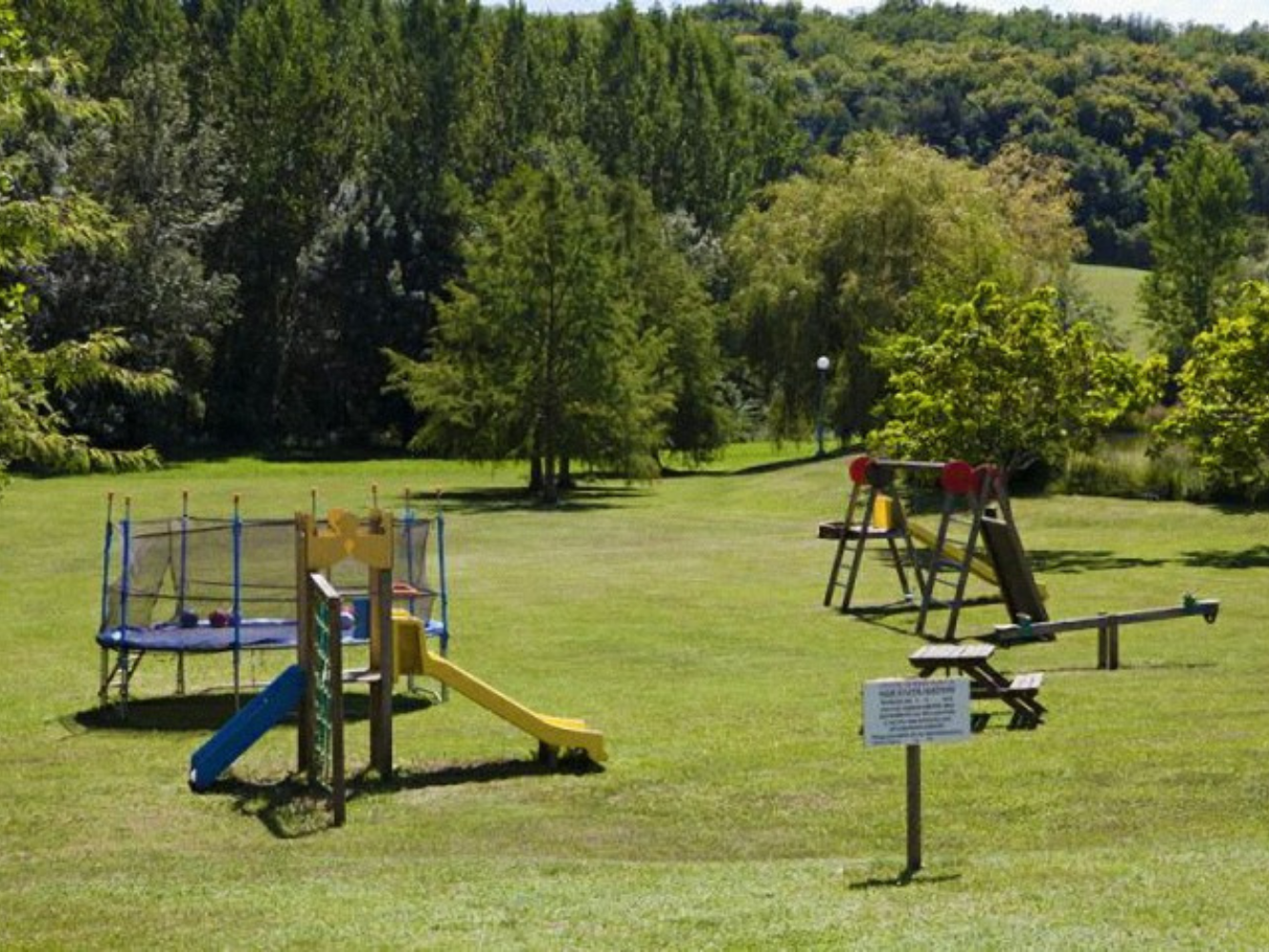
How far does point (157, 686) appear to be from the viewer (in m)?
24.2

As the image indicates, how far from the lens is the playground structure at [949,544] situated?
27.1m

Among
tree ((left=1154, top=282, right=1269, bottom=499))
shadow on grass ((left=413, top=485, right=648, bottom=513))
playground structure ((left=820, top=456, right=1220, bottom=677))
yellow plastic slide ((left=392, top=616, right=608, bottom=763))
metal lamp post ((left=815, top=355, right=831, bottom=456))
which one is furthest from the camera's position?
metal lamp post ((left=815, top=355, right=831, bottom=456))

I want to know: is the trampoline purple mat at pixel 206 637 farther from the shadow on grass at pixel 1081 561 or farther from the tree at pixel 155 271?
the tree at pixel 155 271

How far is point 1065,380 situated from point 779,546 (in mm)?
6993

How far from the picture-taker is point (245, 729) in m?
17.9

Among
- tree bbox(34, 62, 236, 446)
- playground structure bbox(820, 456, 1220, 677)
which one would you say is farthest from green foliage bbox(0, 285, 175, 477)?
tree bbox(34, 62, 236, 446)

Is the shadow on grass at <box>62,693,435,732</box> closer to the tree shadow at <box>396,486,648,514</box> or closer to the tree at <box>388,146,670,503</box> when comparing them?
the tree shadow at <box>396,486,648,514</box>

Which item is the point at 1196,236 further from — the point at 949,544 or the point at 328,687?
the point at 328,687

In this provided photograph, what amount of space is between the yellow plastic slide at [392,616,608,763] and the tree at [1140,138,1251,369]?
80755 mm

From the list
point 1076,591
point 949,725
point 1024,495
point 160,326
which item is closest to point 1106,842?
point 949,725

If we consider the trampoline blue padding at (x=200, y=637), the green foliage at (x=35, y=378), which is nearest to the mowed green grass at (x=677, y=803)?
the trampoline blue padding at (x=200, y=637)

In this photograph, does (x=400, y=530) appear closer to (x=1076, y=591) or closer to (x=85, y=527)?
(x=1076, y=591)

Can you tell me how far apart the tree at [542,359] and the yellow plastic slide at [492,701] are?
3789 centimetres

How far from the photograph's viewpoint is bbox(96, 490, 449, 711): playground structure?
73.1 ft
